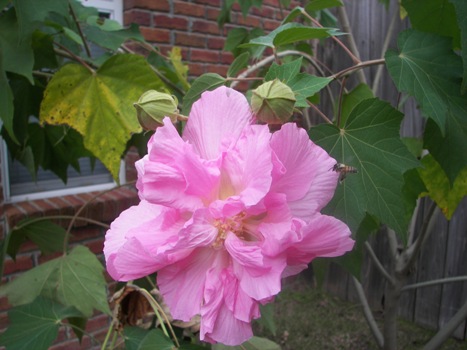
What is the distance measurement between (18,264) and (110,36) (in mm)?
1147

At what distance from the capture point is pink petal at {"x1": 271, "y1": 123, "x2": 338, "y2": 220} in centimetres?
35

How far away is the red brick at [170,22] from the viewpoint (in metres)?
2.02

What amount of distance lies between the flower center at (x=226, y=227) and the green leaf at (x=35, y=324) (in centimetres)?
52

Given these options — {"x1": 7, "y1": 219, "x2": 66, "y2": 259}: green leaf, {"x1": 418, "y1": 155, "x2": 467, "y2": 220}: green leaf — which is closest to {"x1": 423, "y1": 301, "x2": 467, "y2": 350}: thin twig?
{"x1": 418, "y1": 155, "x2": 467, "y2": 220}: green leaf

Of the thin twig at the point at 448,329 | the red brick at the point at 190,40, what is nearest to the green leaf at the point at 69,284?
the thin twig at the point at 448,329

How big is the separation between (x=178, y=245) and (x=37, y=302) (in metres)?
0.61

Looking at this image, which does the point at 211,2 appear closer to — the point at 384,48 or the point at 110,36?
the point at 384,48

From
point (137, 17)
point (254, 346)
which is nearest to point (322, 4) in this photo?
point (254, 346)

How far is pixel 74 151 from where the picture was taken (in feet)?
4.00

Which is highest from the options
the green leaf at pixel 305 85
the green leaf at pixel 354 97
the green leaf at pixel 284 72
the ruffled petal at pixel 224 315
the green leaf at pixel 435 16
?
the green leaf at pixel 435 16

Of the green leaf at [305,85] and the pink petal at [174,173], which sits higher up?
the green leaf at [305,85]

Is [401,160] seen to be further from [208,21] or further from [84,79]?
[208,21]

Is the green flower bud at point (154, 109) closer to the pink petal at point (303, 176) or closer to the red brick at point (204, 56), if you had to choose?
the pink petal at point (303, 176)

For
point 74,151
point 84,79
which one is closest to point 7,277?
point 74,151
